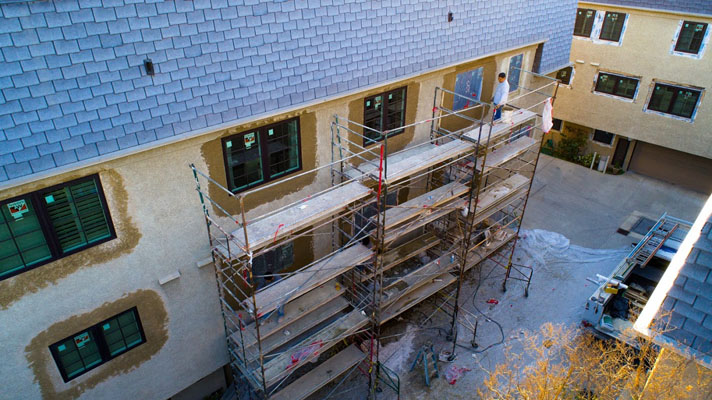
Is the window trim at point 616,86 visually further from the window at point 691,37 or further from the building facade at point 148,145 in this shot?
the building facade at point 148,145

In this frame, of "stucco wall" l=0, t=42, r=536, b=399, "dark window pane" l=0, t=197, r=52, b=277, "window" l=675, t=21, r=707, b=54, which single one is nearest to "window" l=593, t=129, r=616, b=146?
"window" l=675, t=21, r=707, b=54

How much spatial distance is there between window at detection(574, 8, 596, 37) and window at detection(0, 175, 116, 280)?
76.1 ft

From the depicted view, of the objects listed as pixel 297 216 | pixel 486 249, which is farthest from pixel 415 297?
pixel 297 216

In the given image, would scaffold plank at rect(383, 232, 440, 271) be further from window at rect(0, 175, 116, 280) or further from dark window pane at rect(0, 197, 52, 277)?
dark window pane at rect(0, 197, 52, 277)

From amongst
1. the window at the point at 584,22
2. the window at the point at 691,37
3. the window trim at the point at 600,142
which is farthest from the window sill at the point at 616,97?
the window at the point at 584,22

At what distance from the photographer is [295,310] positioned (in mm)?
12195

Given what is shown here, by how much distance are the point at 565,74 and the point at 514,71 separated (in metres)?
9.33

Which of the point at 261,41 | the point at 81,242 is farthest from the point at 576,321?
the point at 81,242

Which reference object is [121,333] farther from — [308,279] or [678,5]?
[678,5]

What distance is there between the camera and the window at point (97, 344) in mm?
10133

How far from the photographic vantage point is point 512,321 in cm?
1623

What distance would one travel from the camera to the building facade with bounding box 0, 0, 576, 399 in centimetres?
820

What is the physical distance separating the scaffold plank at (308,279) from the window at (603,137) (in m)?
18.6

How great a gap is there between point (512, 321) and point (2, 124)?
48.0 ft
